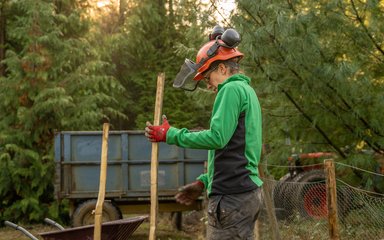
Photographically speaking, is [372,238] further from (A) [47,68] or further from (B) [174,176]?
(A) [47,68]

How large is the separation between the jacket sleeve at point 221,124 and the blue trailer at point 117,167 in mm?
7391

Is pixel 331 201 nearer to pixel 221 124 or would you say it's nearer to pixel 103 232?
Result: pixel 103 232

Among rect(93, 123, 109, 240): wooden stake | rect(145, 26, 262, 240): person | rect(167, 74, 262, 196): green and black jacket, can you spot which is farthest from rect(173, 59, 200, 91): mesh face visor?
rect(93, 123, 109, 240): wooden stake

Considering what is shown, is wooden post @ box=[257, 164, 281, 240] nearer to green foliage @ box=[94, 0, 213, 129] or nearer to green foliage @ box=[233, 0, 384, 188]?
green foliage @ box=[233, 0, 384, 188]

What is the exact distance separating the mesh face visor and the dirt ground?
20.4 ft

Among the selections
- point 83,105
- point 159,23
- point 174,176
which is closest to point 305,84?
point 174,176

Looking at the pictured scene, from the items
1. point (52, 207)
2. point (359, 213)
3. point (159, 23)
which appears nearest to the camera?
point (359, 213)

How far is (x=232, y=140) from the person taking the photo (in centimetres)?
353

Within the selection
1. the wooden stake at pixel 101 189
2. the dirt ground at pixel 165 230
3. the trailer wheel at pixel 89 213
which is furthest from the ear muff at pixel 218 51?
the trailer wheel at pixel 89 213

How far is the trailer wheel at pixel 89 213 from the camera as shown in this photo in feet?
35.2

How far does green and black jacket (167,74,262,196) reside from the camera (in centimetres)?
341

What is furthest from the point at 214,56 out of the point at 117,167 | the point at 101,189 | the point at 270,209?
the point at 117,167

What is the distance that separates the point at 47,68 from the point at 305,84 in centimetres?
658

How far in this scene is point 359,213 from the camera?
7.07 m
